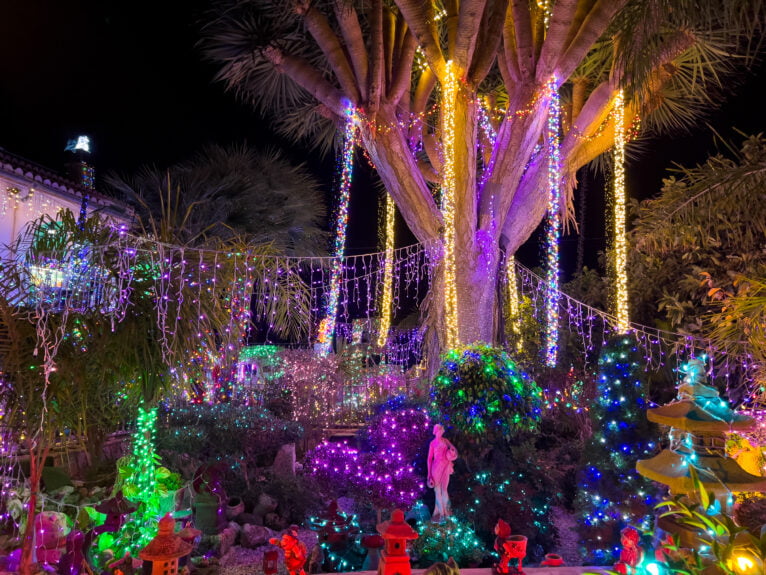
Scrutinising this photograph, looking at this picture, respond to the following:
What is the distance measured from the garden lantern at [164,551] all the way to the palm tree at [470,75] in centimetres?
546

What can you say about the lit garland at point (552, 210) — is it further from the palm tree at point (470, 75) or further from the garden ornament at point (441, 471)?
the garden ornament at point (441, 471)

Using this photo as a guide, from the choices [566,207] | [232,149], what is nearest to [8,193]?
[232,149]

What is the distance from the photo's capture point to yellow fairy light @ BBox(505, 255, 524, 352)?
9.44 meters

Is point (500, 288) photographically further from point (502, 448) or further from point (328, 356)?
point (328, 356)

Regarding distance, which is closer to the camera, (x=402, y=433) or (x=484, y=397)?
(x=484, y=397)

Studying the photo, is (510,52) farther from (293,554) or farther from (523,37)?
(293,554)

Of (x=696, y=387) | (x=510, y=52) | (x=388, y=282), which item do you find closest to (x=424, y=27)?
(x=510, y=52)

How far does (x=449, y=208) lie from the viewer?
7.79m

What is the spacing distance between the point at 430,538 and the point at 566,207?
683 cm

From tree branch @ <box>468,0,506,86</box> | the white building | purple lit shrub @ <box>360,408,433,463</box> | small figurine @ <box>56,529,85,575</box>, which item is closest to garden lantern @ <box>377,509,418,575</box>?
small figurine @ <box>56,529,85,575</box>

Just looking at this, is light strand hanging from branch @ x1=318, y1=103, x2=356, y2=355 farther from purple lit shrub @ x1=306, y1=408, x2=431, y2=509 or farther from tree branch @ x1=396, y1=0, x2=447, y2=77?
purple lit shrub @ x1=306, y1=408, x2=431, y2=509

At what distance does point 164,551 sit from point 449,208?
5.93 m

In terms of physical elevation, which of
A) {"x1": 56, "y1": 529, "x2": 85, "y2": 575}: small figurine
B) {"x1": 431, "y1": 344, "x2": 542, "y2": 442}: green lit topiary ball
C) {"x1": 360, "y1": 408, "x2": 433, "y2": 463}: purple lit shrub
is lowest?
{"x1": 56, "y1": 529, "x2": 85, "y2": 575}: small figurine

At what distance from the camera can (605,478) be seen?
16.5ft
